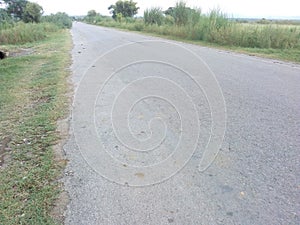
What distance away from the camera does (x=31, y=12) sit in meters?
43.2

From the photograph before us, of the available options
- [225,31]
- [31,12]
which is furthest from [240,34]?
[31,12]

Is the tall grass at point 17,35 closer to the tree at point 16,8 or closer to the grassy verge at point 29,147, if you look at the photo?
the grassy verge at point 29,147

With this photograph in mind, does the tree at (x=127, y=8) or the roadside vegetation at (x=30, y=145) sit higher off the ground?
the tree at (x=127, y=8)

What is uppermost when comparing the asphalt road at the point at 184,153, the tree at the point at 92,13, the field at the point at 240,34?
the tree at the point at 92,13

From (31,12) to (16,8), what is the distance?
13.6 ft

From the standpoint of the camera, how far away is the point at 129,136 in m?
3.68

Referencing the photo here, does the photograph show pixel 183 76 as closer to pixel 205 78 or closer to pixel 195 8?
pixel 205 78

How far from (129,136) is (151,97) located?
1.73 meters

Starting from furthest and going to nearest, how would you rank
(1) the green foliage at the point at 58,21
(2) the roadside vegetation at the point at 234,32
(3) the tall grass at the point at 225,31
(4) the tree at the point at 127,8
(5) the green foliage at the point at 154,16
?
(4) the tree at the point at 127,8, (1) the green foliage at the point at 58,21, (5) the green foliage at the point at 154,16, (3) the tall grass at the point at 225,31, (2) the roadside vegetation at the point at 234,32

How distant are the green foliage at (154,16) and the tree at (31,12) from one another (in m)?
22.0

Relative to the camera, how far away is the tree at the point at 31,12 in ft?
140

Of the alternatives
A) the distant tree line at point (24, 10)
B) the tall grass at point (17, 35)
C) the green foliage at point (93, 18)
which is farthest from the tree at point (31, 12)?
the green foliage at point (93, 18)

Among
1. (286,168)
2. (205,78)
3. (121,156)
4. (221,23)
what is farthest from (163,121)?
(221,23)

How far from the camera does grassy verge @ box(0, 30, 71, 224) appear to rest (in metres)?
2.33
